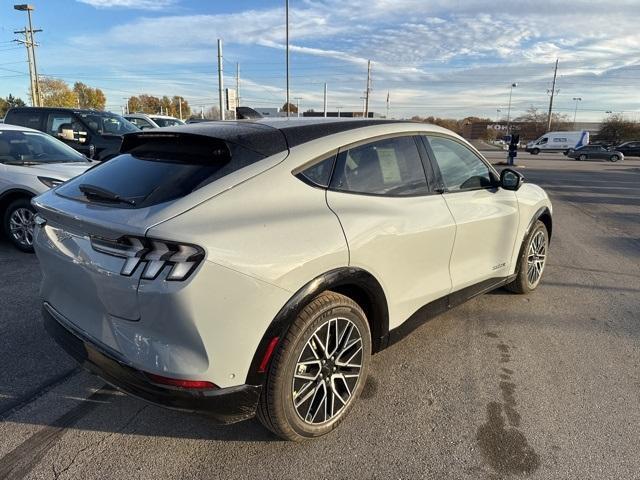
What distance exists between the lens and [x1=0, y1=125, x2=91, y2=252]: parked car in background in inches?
233

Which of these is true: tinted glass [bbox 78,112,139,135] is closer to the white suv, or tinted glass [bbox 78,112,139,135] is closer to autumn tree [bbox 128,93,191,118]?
the white suv

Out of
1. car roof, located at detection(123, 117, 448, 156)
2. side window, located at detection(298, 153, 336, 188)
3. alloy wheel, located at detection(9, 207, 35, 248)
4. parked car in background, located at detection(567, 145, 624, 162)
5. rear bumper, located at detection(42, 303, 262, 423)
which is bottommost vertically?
parked car in background, located at detection(567, 145, 624, 162)

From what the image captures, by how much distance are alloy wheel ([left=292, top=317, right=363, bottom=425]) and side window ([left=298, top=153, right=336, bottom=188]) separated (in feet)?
2.48

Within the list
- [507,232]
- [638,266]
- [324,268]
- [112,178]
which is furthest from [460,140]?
[638,266]

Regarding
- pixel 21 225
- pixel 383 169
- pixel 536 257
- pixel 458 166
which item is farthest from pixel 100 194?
pixel 21 225

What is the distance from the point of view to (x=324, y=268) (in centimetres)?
235

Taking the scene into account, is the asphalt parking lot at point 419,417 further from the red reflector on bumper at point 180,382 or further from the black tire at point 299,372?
the red reflector on bumper at point 180,382

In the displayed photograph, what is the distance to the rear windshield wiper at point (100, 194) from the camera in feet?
7.47

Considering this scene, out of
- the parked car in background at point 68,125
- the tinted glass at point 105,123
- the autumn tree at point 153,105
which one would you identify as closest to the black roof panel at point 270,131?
the tinted glass at point 105,123

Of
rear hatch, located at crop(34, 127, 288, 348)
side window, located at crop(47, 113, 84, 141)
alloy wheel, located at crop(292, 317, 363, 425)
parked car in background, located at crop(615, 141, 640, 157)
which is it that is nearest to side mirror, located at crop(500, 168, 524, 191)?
alloy wheel, located at crop(292, 317, 363, 425)

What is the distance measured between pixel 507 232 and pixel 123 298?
126 inches

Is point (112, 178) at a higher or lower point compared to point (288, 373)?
higher

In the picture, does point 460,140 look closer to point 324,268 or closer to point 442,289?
point 442,289

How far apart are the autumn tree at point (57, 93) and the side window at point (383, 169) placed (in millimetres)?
92467
